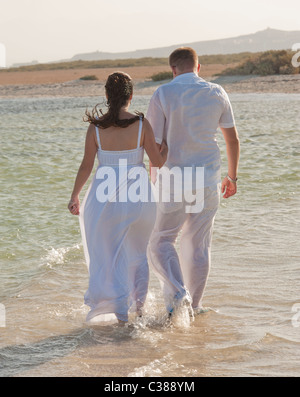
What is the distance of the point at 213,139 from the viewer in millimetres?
4781

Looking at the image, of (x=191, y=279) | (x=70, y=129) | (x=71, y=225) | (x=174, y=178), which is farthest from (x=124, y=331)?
(x=70, y=129)

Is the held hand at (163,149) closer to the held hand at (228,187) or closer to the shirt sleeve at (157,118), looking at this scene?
the shirt sleeve at (157,118)

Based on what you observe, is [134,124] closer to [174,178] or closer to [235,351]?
[174,178]

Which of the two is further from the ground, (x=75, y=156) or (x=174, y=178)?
(x=174, y=178)

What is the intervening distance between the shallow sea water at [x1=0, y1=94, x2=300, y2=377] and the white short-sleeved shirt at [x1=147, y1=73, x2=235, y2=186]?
111 cm

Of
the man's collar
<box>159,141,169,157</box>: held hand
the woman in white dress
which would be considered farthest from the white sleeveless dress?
the man's collar

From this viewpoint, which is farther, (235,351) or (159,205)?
(159,205)

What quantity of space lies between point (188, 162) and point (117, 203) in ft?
1.86

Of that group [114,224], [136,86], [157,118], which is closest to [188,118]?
[157,118]

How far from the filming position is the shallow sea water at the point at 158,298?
13.9 ft

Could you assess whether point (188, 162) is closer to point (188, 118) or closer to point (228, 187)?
point (188, 118)

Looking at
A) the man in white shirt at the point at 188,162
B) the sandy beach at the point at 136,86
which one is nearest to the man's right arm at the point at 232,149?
the man in white shirt at the point at 188,162
